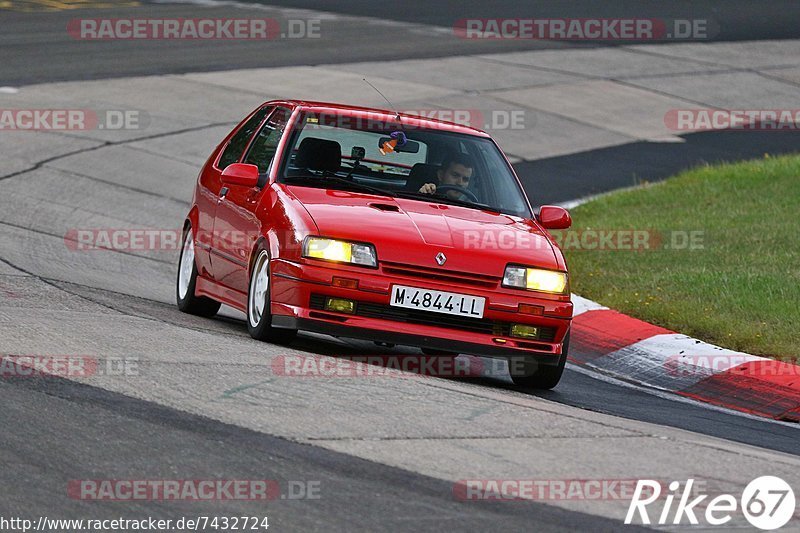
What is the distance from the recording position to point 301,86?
22641mm

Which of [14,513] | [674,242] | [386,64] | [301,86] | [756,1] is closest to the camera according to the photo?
[14,513]

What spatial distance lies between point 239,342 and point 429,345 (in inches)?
43.1

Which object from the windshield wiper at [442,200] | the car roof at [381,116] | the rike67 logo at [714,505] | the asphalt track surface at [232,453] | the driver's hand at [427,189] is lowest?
the rike67 logo at [714,505]

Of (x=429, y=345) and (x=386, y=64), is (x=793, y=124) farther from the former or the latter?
(x=429, y=345)

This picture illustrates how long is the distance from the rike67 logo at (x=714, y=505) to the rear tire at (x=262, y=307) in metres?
3.04

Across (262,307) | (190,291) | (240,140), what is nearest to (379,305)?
(262,307)

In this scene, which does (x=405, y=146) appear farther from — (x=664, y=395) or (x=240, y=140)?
(x=664, y=395)

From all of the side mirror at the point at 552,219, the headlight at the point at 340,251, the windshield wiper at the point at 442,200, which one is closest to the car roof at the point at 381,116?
the windshield wiper at the point at 442,200

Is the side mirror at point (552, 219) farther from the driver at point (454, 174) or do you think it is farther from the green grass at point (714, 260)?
the green grass at point (714, 260)

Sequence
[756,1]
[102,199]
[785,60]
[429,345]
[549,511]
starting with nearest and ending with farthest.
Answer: [549,511], [429,345], [102,199], [785,60], [756,1]

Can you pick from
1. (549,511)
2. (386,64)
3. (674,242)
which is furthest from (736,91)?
(549,511)

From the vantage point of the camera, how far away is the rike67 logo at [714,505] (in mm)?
5672

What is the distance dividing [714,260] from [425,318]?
5166mm

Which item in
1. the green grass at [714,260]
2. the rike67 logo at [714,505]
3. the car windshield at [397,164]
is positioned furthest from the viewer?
the green grass at [714,260]
